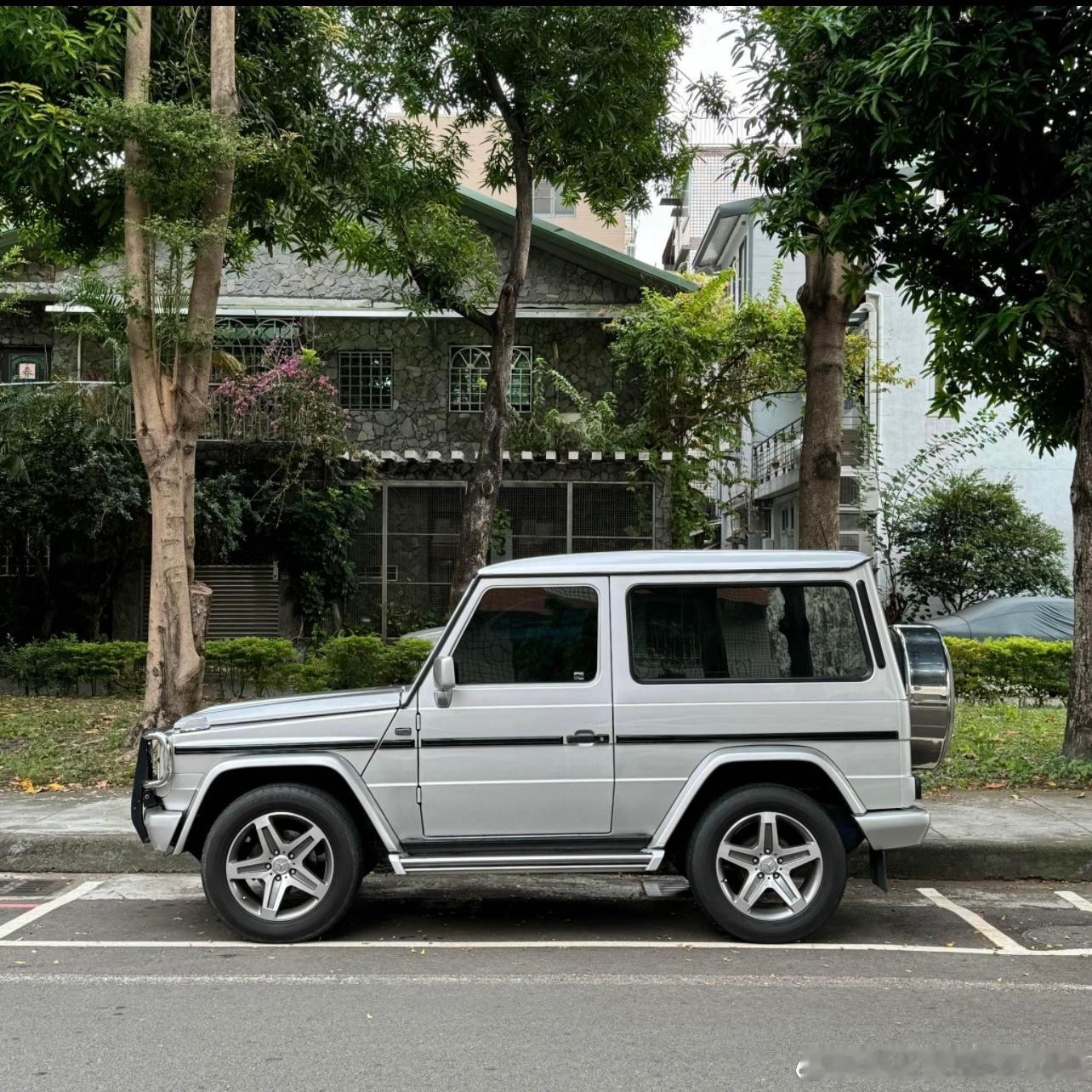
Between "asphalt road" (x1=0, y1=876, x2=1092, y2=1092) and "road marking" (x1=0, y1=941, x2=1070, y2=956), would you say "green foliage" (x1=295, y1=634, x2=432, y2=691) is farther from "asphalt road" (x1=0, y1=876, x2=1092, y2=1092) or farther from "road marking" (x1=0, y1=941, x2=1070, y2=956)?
"road marking" (x1=0, y1=941, x2=1070, y2=956)

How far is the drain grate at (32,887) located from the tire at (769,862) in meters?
4.13

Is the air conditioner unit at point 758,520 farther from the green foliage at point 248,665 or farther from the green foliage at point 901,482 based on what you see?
the green foliage at point 248,665

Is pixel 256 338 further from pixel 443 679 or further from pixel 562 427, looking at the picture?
pixel 443 679

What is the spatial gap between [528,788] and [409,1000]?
4.08 feet

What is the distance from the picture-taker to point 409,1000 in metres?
5.45

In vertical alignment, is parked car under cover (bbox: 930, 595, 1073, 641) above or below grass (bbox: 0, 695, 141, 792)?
above

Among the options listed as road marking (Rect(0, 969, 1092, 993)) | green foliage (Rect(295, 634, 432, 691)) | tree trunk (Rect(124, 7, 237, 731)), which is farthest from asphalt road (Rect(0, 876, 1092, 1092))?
green foliage (Rect(295, 634, 432, 691))

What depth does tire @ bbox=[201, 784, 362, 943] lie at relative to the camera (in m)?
6.29

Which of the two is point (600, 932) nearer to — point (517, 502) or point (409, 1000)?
point (409, 1000)

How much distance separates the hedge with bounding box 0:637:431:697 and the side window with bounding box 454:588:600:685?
361 inches

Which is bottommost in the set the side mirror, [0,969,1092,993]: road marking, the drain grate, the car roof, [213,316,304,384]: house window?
the drain grate

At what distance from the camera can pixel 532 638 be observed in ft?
21.1

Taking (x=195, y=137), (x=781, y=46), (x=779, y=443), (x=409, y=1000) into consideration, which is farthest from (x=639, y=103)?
(x=779, y=443)

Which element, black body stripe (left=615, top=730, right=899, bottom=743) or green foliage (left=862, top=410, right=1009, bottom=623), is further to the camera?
green foliage (left=862, top=410, right=1009, bottom=623)
